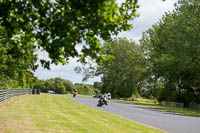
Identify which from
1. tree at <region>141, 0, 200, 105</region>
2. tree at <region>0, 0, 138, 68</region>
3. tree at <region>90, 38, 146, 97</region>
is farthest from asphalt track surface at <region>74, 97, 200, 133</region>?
tree at <region>90, 38, 146, 97</region>

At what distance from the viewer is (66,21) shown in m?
5.96

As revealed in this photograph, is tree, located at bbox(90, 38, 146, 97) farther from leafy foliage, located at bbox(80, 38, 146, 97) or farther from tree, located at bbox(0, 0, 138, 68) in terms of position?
tree, located at bbox(0, 0, 138, 68)

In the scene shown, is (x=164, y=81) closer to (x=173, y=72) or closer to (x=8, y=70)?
(x=173, y=72)

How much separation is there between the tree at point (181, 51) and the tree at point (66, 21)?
38136 mm

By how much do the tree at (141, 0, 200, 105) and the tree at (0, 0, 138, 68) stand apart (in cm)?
3814

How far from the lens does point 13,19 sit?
6.76m

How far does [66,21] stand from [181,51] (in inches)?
1654

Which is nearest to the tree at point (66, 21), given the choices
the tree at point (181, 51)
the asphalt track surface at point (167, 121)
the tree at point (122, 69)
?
the asphalt track surface at point (167, 121)

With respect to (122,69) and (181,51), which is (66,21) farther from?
(122,69)

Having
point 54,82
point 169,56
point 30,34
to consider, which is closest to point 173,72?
point 169,56

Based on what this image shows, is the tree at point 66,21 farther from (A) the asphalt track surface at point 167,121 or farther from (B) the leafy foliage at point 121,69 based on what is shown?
(B) the leafy foliage at point 121,69

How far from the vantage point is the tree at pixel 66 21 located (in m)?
5.66

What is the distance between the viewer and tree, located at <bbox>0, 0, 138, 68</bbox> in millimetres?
5664

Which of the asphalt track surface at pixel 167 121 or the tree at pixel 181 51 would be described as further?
the tree at pixel 181 51
